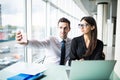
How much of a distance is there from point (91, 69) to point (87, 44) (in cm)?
77

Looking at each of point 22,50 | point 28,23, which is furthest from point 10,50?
point 28,23

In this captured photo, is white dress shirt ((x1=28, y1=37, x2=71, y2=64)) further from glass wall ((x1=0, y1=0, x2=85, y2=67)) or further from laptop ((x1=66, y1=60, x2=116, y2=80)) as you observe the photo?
laptop ((x1=66, y1=60, x2=116, y2=80))

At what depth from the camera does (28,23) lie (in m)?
3.46

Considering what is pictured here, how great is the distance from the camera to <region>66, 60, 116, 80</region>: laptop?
113 centimetres

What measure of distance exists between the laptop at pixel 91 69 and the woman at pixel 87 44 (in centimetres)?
59

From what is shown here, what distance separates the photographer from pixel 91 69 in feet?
3.83

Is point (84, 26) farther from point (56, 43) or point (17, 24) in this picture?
point (17, 24)

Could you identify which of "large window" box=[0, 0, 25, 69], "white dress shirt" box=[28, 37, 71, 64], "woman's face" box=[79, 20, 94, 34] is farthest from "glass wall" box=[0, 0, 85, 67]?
"white dress shirt" box=[28, 37, 71, 64]

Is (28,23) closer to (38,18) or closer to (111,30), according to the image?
(38,18)

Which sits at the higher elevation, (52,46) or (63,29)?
(63,29)

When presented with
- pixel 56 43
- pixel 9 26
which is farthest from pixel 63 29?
pixel 9 26

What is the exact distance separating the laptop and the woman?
0.59 metres

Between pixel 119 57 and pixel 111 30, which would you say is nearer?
pixel 119 57

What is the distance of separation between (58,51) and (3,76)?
41.0 inches
